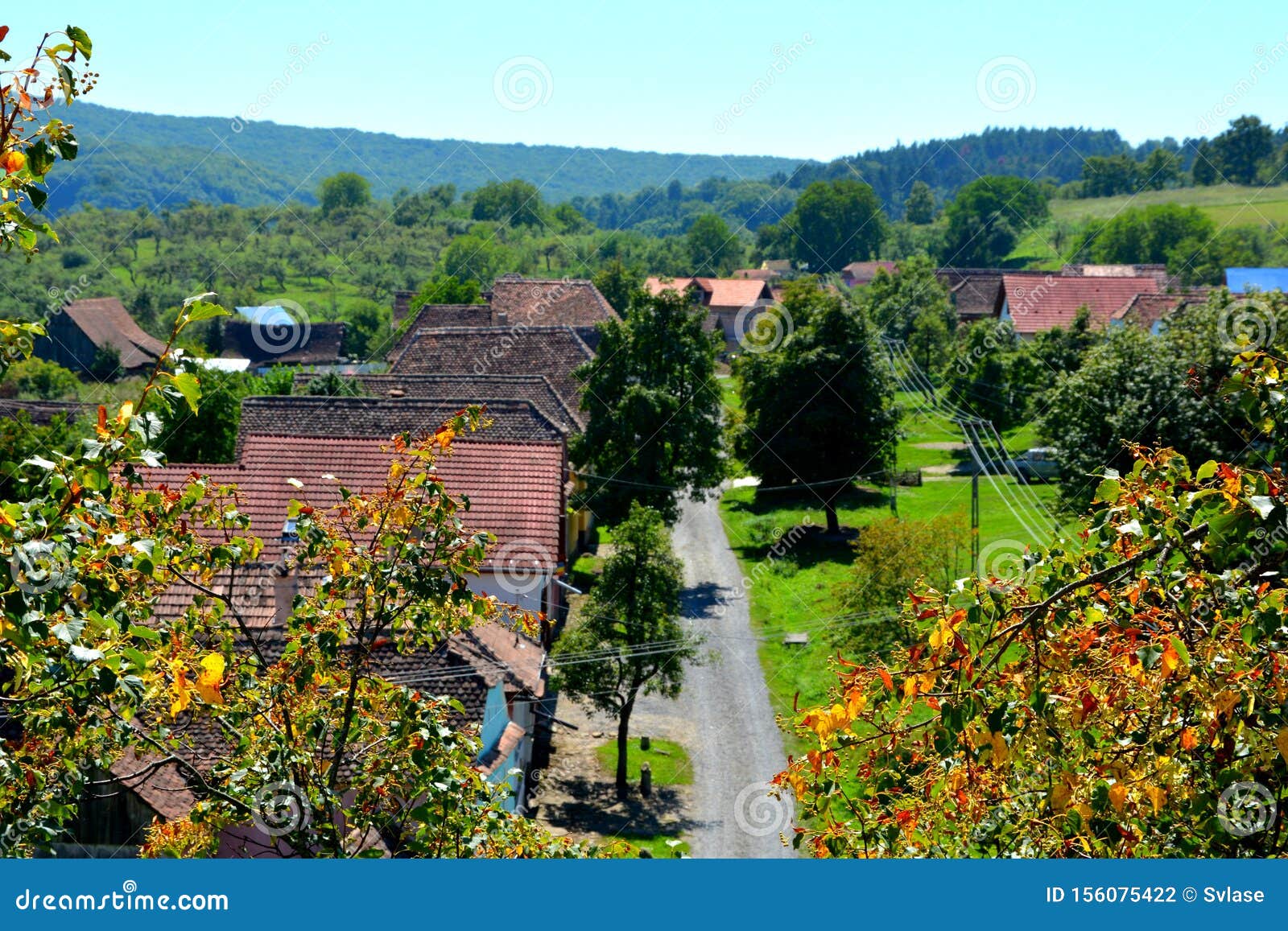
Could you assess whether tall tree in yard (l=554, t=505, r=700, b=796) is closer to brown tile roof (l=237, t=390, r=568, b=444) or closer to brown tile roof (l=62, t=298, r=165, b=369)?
brown tile roof (l=237, t=390, r=568, b=444)

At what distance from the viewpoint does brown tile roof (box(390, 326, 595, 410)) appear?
43.4m

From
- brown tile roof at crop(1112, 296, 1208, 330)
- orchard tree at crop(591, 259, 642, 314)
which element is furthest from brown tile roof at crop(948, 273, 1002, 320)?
brown tile roof at crop(1112, 296, 1208, 330)

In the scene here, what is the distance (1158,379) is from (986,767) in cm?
2651

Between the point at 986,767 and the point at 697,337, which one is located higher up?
the point at 697,337

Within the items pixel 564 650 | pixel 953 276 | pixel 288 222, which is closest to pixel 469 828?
pixel 564 650

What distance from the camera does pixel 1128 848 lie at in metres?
4.84

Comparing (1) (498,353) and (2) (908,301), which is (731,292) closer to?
(2) (908,301)

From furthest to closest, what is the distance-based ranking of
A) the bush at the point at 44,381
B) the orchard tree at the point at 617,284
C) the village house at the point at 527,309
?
the orchard tree at the point at 617,284, the bush at the point at 44,381, the village house at the point at 527,309

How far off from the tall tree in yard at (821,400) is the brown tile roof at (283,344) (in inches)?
1893

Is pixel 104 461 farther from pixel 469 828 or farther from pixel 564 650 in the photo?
pixel 564 650

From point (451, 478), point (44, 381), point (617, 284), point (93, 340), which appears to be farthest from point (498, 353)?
point (617, 284)

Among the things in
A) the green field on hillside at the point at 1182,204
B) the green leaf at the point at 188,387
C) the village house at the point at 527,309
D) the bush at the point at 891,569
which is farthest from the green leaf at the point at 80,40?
the green field on hillside at the point at 1182,204

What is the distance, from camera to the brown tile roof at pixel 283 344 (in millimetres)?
83875

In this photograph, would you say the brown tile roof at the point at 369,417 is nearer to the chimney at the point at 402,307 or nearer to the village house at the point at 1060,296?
the village house at the point at 1060,296
